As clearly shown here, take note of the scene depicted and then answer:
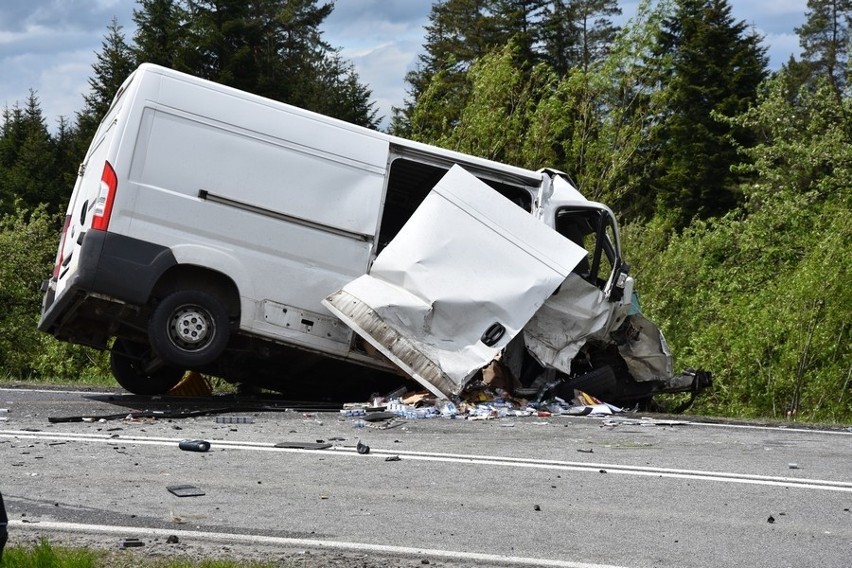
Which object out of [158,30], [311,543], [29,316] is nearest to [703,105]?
[158,30]

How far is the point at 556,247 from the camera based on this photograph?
32.7 ft

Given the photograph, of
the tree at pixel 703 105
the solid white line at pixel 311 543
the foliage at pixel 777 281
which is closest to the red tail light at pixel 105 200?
the solid white line at pixel 311 543

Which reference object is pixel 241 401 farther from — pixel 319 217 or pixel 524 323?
pixel 524 323

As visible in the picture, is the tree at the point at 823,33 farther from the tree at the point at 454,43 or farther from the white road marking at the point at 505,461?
the white road marking at the point at 505,461

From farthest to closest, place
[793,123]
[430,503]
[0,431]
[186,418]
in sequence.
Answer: [793,123], [186,418], [0,431], [430,503]

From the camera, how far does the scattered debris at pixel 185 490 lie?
5.57m

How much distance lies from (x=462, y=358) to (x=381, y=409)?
34.6 inches

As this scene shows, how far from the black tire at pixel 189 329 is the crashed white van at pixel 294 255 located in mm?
13

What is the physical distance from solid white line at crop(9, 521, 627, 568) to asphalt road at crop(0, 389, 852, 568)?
1 cm

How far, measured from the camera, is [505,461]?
6.85m

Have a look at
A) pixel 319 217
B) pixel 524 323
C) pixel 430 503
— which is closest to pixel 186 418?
pixel 319 217

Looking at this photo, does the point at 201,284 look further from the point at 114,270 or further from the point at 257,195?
the point at 257,195

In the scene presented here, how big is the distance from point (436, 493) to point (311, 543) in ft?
4.09

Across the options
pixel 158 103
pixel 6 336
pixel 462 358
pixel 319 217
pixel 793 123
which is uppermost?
pixel 793 123
